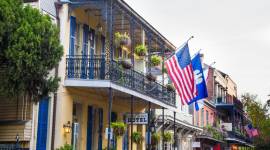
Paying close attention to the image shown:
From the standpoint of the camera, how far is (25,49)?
583 inches

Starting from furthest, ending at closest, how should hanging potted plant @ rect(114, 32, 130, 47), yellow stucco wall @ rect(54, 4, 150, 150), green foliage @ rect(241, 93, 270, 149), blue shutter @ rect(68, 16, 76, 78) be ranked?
green foliage @ rect(241, 93, 270, 149)
hanging potted plant @ rect(114, 32, 130, 47)
blue shutter @ rect(68, 16, 76, 78)
yellow stucco wall @ rect(54, 4, 150, 150)

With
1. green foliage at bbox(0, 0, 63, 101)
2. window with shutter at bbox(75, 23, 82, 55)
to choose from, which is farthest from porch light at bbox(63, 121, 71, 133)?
window with shutter at bbox(75, 23, 82, 55)

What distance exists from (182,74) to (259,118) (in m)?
37.9

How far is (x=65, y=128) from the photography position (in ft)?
60.5

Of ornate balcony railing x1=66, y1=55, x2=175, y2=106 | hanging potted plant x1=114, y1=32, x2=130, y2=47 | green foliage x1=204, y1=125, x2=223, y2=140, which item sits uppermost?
hanging potted plant x1=114, y1=32, x2=130, y2=47

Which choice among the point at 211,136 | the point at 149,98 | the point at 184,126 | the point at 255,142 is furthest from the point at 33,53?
the point at 255,142

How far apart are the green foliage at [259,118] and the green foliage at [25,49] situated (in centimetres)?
3713

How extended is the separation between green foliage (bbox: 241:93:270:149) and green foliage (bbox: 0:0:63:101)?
37.1 meters

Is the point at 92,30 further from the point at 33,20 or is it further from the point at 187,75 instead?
the point at 33,20

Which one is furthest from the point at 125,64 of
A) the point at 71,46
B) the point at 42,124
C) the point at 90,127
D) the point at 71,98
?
the point at 42,124

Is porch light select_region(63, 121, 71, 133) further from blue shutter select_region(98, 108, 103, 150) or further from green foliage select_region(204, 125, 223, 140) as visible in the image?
green foliage select_region(204, 125, 223, 140)

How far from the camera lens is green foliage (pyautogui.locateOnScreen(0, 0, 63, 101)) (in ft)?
47.9

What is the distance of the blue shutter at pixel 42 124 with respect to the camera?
17.9 meters

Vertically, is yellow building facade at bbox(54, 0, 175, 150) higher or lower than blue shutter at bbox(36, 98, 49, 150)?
higher
